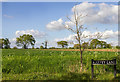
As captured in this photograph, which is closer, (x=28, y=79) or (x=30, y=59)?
(x=28, y=79)

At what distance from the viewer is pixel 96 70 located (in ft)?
37.1

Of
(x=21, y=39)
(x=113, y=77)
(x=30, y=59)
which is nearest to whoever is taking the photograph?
(x=113, y=77)

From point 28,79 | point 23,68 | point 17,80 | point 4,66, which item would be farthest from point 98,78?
point 4,66

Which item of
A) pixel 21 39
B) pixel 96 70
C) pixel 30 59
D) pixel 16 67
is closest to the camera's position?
pixel 96 70

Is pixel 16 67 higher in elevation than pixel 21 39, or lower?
lower

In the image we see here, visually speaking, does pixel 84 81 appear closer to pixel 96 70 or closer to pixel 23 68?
pixel 96 70

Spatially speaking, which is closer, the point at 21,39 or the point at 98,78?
the point at 98,78

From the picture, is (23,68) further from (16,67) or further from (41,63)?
(41,63)

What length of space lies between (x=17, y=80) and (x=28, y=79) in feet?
2.19

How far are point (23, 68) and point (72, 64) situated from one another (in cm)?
399

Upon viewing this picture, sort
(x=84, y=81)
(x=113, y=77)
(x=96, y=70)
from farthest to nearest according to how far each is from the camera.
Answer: (x=96, y=70) < (x=113, y=77) < (x=84, y=81)

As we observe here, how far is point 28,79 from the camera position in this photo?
8.94m

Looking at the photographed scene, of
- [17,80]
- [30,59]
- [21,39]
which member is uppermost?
[21,39]

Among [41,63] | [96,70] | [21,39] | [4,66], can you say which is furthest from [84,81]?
[21,39]
